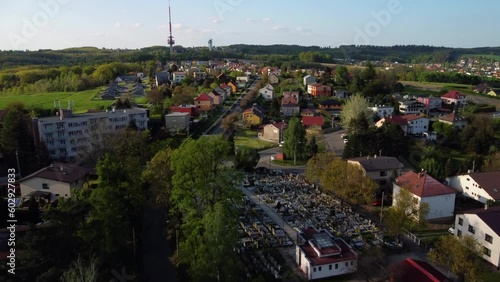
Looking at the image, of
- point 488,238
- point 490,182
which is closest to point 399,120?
point 490,182

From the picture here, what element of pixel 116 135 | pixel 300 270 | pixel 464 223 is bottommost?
pixel 300 270

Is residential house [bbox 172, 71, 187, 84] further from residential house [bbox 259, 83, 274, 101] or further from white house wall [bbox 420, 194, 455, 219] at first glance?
white house wall [bbox 420, 194, 455, 219]

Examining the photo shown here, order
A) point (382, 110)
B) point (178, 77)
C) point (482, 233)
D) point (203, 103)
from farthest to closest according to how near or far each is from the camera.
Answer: point (178, 77)
point (203, 103)
point (382, 110)
point (482, 233)

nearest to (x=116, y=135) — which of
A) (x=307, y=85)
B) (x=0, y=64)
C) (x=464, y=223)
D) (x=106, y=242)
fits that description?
(x=106, y=242)

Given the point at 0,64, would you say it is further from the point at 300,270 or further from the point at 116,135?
the point at 300,270

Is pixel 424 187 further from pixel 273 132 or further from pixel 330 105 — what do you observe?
pixel 330 105
